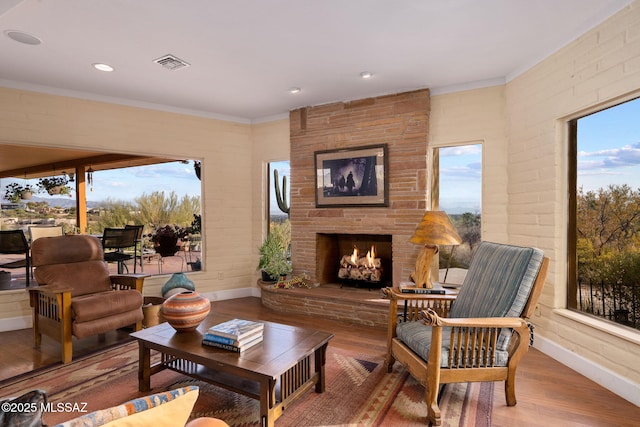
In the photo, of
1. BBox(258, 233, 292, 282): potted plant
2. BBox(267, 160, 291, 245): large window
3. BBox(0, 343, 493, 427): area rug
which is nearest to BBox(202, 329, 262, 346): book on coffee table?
BBox(0, 343, 493, 427): area rug

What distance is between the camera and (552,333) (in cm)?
303

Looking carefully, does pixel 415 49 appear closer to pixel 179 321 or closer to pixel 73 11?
pixel 73 11

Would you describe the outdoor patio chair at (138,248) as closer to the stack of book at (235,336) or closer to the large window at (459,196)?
the stack of book at (235,336)

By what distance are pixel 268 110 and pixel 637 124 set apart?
395 cm

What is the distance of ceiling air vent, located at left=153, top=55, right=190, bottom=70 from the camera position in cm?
321

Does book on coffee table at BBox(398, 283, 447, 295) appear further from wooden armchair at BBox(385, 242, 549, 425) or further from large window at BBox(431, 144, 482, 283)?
large window at BBox(431, 144, 482, 283)

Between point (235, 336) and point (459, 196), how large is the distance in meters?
3.01

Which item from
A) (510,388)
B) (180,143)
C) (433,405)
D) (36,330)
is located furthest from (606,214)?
(36,330)

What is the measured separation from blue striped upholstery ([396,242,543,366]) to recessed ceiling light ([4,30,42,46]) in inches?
146

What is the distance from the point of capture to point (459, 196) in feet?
13.1

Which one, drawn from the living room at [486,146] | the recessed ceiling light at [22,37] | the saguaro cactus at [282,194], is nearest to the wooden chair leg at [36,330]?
the living room at [486,146]

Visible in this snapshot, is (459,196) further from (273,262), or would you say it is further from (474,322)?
(273,262)

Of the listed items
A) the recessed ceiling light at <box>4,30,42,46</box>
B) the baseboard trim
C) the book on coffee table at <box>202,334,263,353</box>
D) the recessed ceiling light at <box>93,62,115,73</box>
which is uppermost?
the recessed ceiling light at <box>93,62,115,73</box>

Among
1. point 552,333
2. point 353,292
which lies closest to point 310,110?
point 353,292
